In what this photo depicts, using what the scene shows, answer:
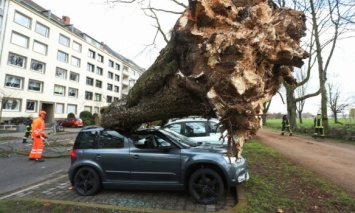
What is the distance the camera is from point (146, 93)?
16.8ft

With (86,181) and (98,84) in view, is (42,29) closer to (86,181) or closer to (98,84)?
(98,84)

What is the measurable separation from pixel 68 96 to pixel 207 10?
147 feet

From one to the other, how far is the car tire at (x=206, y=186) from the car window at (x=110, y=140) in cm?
189

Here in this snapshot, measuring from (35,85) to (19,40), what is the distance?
6.40 metres

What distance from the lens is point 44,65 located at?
38375mm

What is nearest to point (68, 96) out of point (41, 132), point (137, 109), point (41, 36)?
point (41, 36)

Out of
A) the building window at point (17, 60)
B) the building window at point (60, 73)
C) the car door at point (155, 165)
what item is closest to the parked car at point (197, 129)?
the car door at point (155, 165)

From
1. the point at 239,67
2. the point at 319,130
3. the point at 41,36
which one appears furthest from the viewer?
the point at 41,36

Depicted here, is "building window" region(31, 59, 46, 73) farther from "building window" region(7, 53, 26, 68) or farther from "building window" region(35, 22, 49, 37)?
"building window" region(35, 22, 49, 37)

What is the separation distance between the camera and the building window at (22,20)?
33353 mm

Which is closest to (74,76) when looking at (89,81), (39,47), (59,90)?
(59,90)

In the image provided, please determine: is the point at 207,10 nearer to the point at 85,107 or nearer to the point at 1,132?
the point at 1,132

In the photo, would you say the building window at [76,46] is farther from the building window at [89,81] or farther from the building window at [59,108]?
the building window at [59,108]

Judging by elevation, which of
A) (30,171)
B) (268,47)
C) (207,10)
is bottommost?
(30,171)
